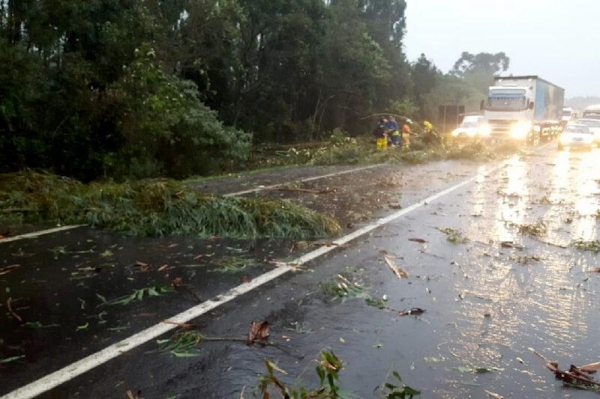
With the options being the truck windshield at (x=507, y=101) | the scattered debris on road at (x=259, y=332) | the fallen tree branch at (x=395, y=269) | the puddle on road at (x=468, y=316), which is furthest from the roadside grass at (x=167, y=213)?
the truck windshield at (x=507, y=101)

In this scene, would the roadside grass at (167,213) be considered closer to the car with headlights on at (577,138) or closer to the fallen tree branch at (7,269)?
the fallen tree branch at (7,269)

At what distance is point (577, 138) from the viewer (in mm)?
31688

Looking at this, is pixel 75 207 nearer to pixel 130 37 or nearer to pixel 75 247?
pixel 75 247

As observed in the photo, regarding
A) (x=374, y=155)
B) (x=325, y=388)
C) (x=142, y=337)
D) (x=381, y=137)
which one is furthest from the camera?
(x=381, y=137)

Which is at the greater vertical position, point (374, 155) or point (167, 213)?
point (167, 213)

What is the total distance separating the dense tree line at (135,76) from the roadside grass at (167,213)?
6.31m

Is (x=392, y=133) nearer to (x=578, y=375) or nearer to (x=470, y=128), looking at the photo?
(x=470, y=128)

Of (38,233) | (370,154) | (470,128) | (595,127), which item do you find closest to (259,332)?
(38,233)

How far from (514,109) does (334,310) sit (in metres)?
30.9

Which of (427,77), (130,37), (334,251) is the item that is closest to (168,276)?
(334,251)

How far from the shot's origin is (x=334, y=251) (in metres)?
7.59

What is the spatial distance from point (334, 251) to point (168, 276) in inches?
91.9

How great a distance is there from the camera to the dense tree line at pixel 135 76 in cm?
1546

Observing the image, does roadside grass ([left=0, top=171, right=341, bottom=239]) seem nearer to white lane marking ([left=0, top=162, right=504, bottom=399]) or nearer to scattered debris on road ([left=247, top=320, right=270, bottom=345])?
white lane marking ([left=0, top=162, right=504, bottom=399])
